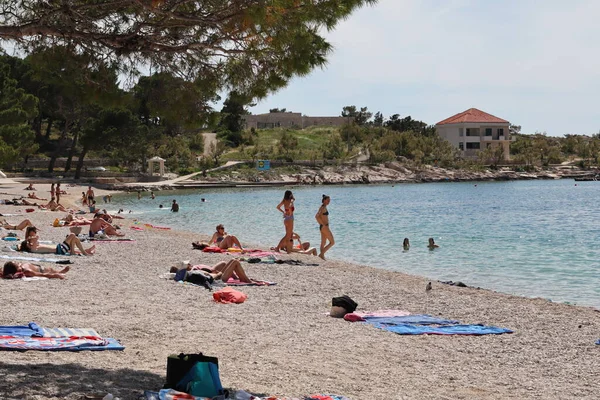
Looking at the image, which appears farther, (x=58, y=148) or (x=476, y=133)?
(x=476, y=133)

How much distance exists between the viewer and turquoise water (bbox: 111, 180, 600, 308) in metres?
20.4

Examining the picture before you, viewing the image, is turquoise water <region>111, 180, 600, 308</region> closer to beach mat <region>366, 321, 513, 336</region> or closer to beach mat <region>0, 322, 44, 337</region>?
beach mat <region>366, 321, 513, 336</region>

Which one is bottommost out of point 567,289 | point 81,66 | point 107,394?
point 567,289

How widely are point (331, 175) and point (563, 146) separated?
184 ft

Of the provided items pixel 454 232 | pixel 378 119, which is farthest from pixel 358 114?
pixel 454 232

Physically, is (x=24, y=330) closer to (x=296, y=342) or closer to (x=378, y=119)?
(x=296, y=342)

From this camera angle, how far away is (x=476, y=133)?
119 metres

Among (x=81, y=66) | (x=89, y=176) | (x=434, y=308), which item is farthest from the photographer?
(x=89, y=176)

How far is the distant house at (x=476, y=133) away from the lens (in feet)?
387

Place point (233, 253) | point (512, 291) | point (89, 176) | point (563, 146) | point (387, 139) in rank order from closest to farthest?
1. point (512, 291)
2. point (233, 253)
3. point (89, 176)
4. point (387, 139)
5. point (563, 146)

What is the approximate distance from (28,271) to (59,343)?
214 inches

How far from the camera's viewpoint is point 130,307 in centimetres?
1055

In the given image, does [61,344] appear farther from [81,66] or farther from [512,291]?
[512,291]

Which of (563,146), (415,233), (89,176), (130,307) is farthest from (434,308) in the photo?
(563,146)
